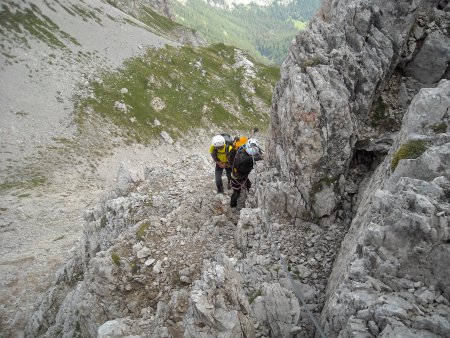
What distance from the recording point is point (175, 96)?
69625 millimetres

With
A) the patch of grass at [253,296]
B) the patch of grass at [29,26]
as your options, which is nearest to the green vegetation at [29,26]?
the patch of grass at [29,26]

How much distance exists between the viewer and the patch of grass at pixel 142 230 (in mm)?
16734

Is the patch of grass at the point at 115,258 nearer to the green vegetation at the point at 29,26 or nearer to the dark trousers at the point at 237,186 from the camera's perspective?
the dark trousers at the point at 237,186

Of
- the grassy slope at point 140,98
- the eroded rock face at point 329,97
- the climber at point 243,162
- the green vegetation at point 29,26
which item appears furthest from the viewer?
the green vegetation at point 29,26

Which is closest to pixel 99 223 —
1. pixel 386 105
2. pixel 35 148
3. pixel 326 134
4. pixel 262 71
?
pixel 326 134

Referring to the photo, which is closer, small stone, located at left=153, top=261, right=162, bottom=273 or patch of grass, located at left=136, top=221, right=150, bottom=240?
small stone, located at left=153, top=261, right=162, bottom=273

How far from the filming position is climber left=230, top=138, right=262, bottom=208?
53.1 feet

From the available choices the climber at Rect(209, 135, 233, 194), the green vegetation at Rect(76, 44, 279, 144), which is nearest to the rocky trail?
the climber at Rect(209, 135, 233, 194)

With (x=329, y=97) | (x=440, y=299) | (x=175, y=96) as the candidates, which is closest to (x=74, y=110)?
(x=175, y=96)

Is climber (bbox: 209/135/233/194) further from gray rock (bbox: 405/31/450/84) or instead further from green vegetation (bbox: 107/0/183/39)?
green vegetation (bbox: 107/0/183/39)

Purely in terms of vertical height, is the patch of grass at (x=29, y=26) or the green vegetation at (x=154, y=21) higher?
the green vegetation at (x=154, y=21)

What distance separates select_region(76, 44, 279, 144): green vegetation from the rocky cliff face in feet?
141

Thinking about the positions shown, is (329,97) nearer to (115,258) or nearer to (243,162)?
(243,162)

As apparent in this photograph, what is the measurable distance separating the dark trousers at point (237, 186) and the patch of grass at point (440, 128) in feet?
29.5
